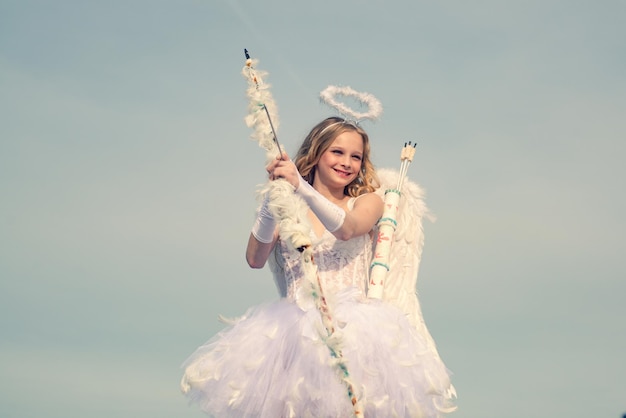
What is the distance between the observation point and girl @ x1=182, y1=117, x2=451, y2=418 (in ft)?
17.6

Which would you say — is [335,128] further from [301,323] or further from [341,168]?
[301,323]

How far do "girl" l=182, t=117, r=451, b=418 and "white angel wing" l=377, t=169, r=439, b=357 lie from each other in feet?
Answer: 0.80

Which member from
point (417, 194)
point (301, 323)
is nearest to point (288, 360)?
point (301, 323)

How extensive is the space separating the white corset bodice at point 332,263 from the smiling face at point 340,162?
444 millimetres

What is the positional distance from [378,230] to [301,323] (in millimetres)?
1183

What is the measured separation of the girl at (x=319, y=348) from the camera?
5371mm

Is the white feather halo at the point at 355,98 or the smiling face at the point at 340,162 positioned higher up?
the white feather halo at the point at 355,98

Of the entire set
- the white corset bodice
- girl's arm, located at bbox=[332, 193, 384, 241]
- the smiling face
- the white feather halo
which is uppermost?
the white feather halo

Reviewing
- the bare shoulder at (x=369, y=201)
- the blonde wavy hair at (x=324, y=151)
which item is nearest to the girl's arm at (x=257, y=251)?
the bare shoulder at (x=369, y=201)

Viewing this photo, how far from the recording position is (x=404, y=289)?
21.6 feet

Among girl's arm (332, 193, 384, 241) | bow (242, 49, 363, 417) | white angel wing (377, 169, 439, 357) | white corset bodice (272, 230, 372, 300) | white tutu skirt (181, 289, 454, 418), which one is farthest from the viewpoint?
white angel wing (377, 169, 439, 357)

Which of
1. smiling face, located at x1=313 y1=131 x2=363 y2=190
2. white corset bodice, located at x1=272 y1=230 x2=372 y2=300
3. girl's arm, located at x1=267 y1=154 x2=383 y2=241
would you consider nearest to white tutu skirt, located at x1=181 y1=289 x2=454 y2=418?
white corset bodice, located at x1=272 y1=230 x2=372 y2=300

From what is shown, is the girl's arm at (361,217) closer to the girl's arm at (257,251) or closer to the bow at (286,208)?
the girl's arm at (257,251)

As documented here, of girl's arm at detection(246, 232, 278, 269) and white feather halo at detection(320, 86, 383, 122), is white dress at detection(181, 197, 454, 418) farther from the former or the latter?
white feather halo at detection(320, 86, 383, 122)
